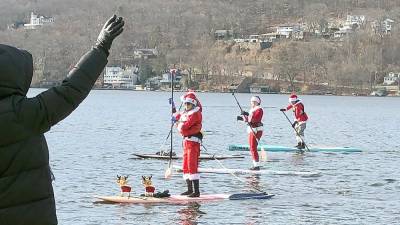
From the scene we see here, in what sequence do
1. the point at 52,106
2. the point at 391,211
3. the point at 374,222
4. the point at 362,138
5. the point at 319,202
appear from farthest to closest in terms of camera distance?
the point at 362,138, the point at 319,202, the point at 391,211, the point at 374,222, the point at 52,106

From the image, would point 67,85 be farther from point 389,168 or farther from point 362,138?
point 362,138

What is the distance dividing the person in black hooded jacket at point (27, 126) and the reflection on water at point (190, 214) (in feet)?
33.7

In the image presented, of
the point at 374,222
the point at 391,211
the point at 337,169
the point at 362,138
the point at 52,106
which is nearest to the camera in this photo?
the point at 52,106

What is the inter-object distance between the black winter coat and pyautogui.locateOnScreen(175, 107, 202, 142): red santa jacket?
12.3 metres

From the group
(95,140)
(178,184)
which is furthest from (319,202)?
(95,140)

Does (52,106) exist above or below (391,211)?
above

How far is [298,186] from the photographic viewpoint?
21.5 meters

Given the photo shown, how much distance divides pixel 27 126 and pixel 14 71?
30cm

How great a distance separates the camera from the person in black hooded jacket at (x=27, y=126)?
4.49 m

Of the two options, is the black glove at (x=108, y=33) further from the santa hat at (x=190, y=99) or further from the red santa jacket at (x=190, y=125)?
the santa hat at (x=190, y=99)

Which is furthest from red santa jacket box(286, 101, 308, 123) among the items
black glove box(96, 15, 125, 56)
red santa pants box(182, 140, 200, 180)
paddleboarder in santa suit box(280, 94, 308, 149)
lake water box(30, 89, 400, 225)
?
black glove box(96, 15, 125, 56)

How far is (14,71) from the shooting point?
4.56 meters

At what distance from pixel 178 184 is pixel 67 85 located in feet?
55.7

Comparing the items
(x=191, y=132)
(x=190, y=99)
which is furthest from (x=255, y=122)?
(x=191, y=132)
